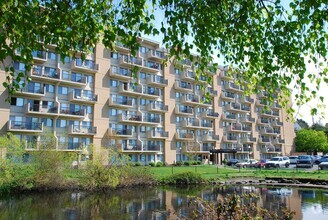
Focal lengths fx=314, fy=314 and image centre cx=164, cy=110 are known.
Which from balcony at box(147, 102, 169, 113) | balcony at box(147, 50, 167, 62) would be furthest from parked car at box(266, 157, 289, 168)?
balcony at box(147, 50, 167, 62)

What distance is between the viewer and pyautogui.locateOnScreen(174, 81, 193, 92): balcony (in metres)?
59.6

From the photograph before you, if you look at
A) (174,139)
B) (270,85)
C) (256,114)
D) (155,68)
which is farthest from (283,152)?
(270,85)

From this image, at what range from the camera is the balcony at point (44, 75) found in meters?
41.6

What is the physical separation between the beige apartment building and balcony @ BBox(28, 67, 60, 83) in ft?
0.41

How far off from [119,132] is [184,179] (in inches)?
758

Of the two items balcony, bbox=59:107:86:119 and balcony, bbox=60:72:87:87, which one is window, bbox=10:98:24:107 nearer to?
balcony, bbox=59:107:86:119

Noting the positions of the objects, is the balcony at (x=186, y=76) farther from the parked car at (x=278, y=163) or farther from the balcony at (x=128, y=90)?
the parked car at (x=278, y=163)

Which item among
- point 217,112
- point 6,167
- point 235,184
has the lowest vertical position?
point 235,184

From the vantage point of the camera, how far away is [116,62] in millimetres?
51969

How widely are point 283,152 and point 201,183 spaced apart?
56.2m

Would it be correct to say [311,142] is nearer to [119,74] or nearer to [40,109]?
[119,74]

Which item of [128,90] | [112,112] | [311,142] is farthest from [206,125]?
[311,142]

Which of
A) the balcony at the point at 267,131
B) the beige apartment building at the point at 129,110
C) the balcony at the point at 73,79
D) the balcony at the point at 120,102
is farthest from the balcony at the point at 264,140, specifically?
the balcony at the point at 73,79

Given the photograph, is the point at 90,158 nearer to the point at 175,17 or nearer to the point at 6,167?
the point at 6,167
